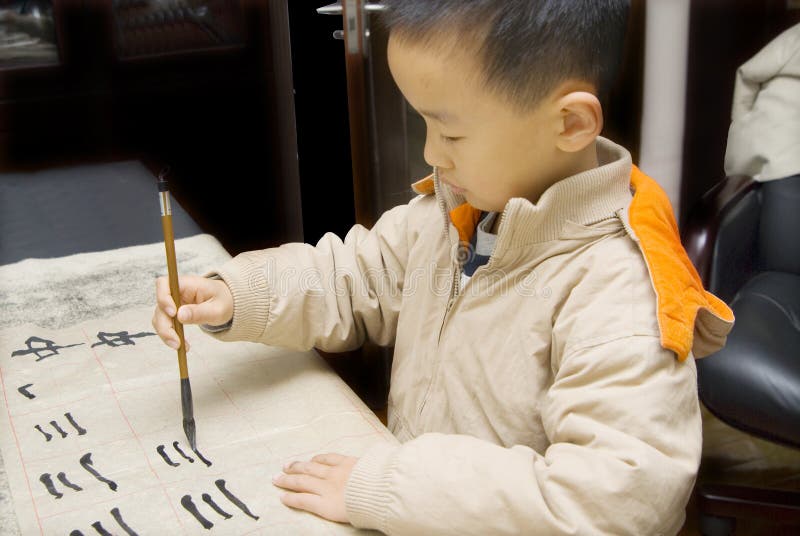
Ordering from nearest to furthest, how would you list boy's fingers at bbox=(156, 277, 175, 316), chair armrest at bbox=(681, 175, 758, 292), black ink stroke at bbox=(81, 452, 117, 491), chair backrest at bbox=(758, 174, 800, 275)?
black ink stroke at bbox=(81, 452, 117, 491)
boy's fingers at bbox=(156, 277, 175, 316)
chair armrest at bbox=(681, 175, 758, 292)
chair backrest at bbox=(758, 174, 800, 275)

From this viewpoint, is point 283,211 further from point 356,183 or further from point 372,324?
point 372,324

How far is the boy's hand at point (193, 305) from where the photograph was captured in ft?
2.53

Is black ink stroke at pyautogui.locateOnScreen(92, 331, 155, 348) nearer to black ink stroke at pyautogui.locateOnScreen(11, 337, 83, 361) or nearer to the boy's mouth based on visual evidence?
black ink stroke at pyautogui.locateOnScreen(11, 337, 83, 361)

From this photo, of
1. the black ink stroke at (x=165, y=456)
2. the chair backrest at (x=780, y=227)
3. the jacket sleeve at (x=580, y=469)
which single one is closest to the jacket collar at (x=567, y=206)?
the jacket sleeve at (x=580, y=469)

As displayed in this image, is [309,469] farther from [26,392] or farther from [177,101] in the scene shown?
[177,101]

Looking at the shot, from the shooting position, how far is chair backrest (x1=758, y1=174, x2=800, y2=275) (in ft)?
4.64

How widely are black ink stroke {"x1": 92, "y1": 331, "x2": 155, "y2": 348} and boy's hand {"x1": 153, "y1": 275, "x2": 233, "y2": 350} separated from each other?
13cm

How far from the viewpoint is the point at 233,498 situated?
644mm

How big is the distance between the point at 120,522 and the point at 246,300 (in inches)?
10.9

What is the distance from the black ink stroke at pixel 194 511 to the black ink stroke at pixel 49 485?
104mm

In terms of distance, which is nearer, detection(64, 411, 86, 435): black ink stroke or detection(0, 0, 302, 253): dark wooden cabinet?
detection(64, 411, 86, 435): black ink stroke

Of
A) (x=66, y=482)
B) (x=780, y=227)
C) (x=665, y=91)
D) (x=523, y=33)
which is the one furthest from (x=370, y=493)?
(x=665, y=91)

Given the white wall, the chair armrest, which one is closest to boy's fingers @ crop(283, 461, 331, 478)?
the chair armrest

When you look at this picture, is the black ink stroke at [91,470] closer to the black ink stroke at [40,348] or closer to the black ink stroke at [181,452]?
the black ink stroke at [181,452]
